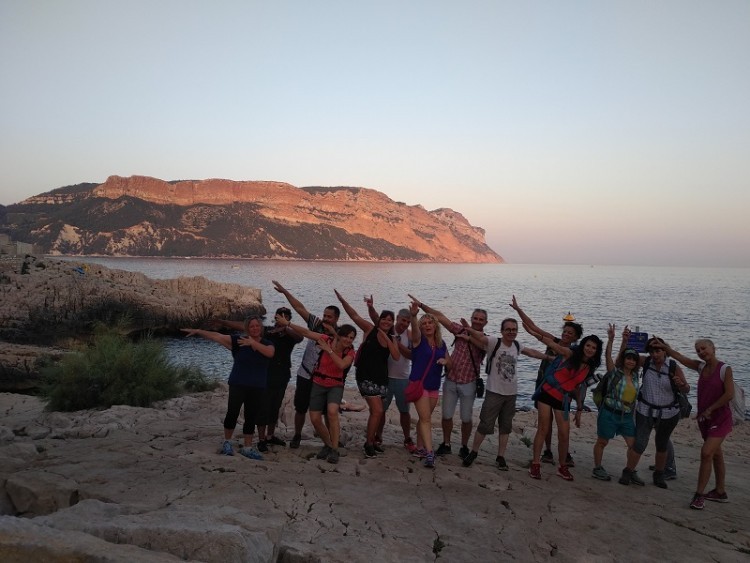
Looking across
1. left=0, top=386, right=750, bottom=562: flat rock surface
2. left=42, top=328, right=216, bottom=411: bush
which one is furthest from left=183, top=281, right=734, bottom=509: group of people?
left=42, top=328, right=216, bottom=411: bush

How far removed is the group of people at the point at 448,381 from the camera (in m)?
6.33

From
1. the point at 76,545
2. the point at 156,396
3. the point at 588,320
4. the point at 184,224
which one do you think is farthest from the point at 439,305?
the point at 184,224

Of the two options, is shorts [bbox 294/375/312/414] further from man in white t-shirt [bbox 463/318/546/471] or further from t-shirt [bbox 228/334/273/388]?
man in white t-shirt [bbox 463/318/546/471]

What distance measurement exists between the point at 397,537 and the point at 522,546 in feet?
3.63

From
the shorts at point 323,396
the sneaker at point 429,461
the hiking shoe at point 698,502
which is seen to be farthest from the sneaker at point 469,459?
the hiking shoe at point 698,502

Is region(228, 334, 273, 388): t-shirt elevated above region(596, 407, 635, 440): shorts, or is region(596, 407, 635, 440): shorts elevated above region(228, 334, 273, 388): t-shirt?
region(228, 334, 273, 388): t-shirt

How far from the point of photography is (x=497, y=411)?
21.9 feet

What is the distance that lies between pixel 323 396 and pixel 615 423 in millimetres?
3631

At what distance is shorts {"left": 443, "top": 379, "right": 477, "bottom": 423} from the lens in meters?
6.84

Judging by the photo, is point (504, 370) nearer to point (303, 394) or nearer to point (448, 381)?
point (448, 381)

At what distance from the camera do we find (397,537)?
4.42 m

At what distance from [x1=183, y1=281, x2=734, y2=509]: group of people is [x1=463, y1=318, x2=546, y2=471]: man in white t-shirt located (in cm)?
1

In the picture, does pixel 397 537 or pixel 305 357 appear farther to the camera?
pixel 305 357

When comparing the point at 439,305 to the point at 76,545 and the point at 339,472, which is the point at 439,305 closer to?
the point at 339,472
